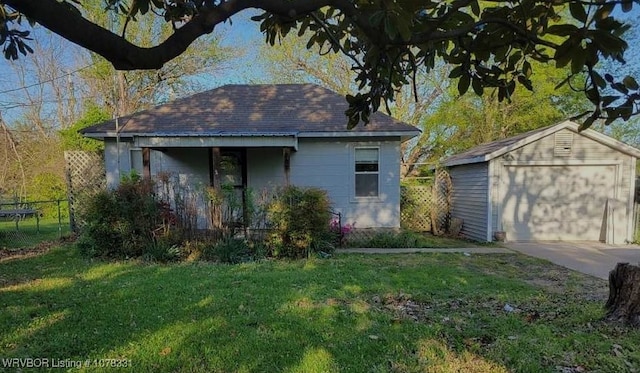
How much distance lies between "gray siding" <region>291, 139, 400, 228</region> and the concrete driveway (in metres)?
3.32

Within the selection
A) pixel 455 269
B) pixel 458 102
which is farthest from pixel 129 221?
pixel 458 102

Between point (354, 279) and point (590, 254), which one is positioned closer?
point (354, 279)

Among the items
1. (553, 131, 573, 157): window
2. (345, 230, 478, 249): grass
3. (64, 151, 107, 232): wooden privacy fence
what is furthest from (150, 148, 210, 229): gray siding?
(553, 131, 573, 157): window

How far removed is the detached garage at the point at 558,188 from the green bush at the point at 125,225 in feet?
27.4

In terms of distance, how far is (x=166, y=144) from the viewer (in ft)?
29.0

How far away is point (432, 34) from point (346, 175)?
8.40 m

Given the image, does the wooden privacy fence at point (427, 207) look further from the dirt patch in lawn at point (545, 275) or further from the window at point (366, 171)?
the dirt patch in lawn at point (545, 275)

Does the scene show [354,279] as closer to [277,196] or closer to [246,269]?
[246,269]

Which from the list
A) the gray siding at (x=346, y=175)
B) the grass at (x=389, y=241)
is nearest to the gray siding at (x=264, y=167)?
the gray siding at (x=346, y=175)

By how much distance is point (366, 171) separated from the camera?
1049 cm

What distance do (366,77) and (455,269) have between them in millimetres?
5076

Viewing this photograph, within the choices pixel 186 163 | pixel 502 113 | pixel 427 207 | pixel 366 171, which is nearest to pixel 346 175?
pixel 366 171

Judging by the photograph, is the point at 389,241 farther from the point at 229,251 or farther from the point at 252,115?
the point at 252,115

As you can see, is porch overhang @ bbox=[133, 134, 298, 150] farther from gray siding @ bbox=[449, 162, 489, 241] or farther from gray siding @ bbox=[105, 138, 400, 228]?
gray siding @ bbox=[449, 162, 489, 241]
